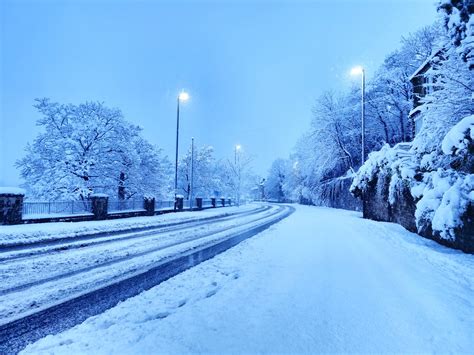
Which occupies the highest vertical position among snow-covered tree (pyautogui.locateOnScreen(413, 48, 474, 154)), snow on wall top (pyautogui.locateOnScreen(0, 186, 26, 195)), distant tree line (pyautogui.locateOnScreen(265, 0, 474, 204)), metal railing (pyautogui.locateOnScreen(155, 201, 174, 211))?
distant tree line (pyautogui.locateOnScreen(265, 0, 474, 204))

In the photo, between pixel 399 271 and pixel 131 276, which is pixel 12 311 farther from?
pixel 399 271

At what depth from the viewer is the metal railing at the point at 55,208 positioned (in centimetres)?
1506

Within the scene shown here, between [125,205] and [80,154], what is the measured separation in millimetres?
4935

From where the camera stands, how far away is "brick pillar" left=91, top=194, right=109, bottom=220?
59.4ft

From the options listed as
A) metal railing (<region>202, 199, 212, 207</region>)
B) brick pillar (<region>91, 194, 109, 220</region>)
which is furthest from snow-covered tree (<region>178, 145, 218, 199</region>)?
brick pillar (<region>91, 194, 109, 220</region>)

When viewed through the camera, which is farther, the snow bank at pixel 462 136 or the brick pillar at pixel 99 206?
the brick pillar at pixel 99 206

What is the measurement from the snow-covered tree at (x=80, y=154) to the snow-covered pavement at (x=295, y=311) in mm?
17793

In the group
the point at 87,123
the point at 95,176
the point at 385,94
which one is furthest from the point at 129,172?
the point at 385,94

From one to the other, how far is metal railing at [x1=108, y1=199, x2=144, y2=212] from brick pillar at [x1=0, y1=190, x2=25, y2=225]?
6.57 m

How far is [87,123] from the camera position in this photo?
21.8m

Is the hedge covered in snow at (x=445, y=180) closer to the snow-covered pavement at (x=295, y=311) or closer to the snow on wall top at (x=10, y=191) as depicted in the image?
the snow-covered pavement at (x=295, y=311)

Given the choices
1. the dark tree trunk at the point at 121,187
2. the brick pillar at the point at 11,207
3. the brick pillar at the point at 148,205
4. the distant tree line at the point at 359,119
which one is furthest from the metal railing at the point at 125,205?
the distant tree line at the point at 359,119

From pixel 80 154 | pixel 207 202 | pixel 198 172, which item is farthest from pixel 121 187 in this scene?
pixel 198 172

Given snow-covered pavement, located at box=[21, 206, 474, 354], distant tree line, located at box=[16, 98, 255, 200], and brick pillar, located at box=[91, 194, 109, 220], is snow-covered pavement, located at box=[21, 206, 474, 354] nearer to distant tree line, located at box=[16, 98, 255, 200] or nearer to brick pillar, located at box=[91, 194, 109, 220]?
brick pillar, located at box=[91, 194, 109, 220]
